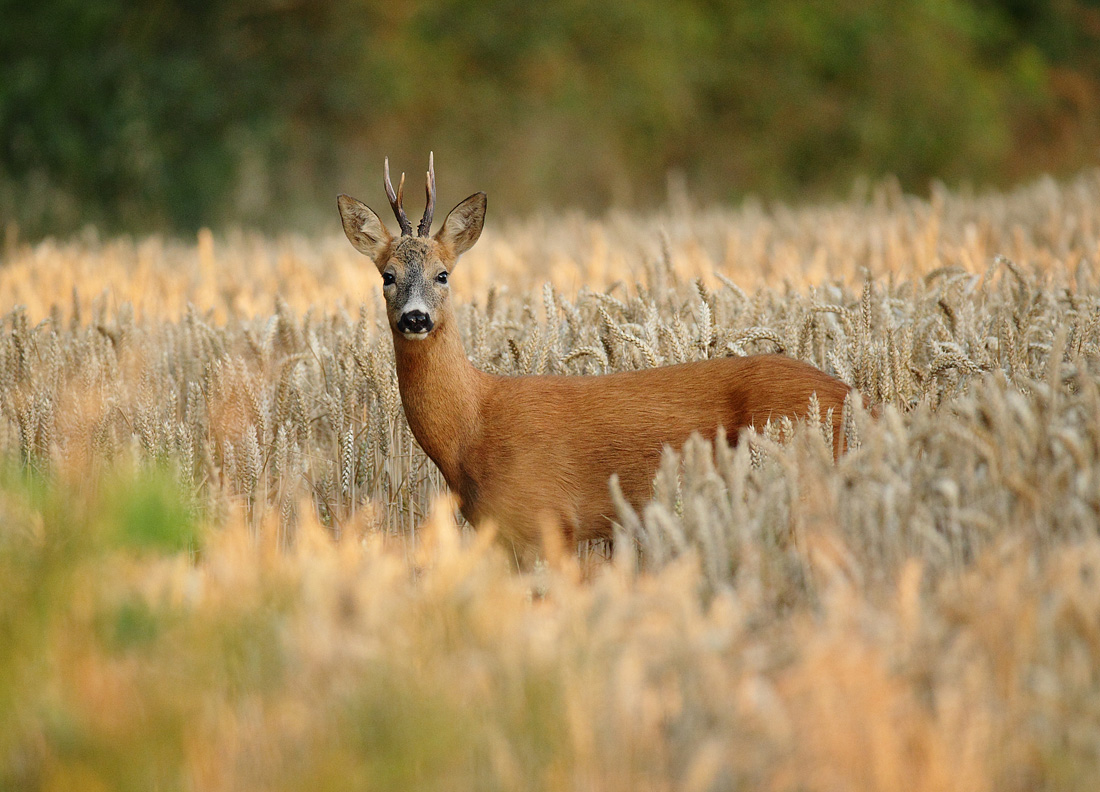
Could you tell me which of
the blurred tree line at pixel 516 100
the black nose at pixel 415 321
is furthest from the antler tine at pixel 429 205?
the blurred tree line at pixel 516 100

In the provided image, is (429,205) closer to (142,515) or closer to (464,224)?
(464,224)

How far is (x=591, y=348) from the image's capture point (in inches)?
218

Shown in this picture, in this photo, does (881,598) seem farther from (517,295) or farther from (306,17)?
(306,17)

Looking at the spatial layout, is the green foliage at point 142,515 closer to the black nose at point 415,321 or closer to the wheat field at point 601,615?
the wheat field at point 601,615

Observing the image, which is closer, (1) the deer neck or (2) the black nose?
(2) the black nose

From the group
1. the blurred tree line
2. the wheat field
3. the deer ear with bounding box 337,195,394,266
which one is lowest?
the wheat field

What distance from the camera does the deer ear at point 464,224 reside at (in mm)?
5297

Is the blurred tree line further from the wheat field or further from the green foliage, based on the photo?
the green foliage

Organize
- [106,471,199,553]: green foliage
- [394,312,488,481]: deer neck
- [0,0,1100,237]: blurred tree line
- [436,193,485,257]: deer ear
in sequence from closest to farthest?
[106,471,199,553]: green foliage, [394,312,488,481]: deer neck, [436,193,485,257]: deer ear, [0,0,1100,237]: blurred tree line

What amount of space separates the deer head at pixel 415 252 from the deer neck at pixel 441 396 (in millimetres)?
87

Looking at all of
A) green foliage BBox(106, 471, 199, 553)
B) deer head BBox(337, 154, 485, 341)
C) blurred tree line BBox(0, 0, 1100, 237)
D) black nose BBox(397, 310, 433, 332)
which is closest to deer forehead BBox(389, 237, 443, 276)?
deer head BBox(337, 154, 485, 341)

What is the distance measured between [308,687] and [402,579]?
0.71 m

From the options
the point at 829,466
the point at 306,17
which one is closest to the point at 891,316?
the point at 829,466

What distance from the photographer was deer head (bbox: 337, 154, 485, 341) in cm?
484
